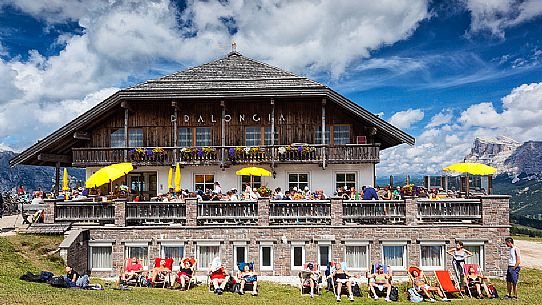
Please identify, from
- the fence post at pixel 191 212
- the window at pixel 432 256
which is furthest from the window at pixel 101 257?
the window at pixel 432 256

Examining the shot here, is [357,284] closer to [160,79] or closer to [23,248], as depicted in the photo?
[23,248]

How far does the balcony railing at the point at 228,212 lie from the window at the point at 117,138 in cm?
955

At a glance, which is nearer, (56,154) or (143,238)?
(143,238)

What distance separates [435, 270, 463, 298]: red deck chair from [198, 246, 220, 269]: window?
8.13 metres

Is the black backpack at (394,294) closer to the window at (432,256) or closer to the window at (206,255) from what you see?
the window at (432,256)

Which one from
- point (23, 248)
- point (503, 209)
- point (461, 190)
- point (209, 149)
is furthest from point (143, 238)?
point (461, 190)

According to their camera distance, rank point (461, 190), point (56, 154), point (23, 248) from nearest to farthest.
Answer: point (23, 248)
point (461, 190)
point (56, 154)

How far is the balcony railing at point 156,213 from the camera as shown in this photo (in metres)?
16.9

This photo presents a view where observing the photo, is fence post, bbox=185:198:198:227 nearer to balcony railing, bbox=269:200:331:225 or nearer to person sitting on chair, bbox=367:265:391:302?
balcony railing, bbox=269:200:331:225

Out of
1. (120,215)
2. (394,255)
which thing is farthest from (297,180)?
(120,215)

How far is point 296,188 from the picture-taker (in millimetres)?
21750

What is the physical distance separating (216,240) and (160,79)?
1128cm

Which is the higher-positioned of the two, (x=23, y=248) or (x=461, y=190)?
(x=461, y=190)

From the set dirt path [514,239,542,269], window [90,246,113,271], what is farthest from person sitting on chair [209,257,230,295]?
dirt path [514,239,542,269]
